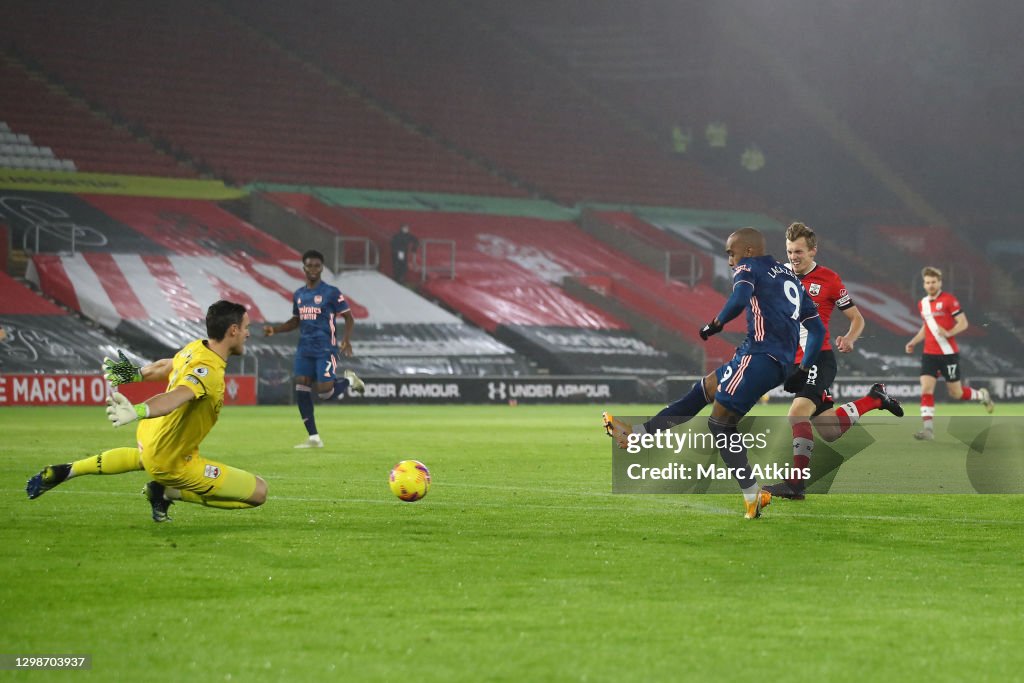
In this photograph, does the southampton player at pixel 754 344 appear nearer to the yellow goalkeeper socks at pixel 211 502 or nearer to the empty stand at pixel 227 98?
the yellow goalkeeper socks at pixel 211 502

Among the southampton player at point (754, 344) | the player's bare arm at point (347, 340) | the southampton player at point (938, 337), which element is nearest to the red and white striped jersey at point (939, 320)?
the southampton player at point (938, 337)

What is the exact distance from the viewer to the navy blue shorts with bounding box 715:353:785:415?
8555mm

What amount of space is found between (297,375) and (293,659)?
448 inches

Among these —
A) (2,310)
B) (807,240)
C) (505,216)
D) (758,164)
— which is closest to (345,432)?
(807,240)

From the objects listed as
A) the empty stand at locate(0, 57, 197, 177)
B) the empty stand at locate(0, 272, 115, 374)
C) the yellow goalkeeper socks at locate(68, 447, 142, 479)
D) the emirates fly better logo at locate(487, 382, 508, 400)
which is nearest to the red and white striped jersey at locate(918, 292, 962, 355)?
the yellow goalkeeper socks at locate(68, 447, 142, 479)

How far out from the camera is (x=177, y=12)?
39.4 m

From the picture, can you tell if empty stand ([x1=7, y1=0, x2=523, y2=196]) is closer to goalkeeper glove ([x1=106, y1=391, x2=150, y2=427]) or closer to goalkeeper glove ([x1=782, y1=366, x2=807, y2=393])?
goalkeeper glove ([x1=782, y1=366, x2=807, y2=393])

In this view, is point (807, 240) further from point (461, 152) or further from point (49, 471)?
point (461, 152)

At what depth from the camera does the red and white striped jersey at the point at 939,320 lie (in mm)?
17688

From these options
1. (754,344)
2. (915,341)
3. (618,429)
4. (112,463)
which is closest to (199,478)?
(112,463)

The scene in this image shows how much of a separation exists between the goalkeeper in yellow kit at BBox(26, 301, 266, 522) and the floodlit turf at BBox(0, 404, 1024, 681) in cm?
24

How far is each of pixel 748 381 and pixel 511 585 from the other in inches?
118

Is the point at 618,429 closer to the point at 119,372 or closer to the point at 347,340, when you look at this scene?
the point at 119,372

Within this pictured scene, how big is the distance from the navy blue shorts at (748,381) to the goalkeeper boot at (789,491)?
56.8 inches
